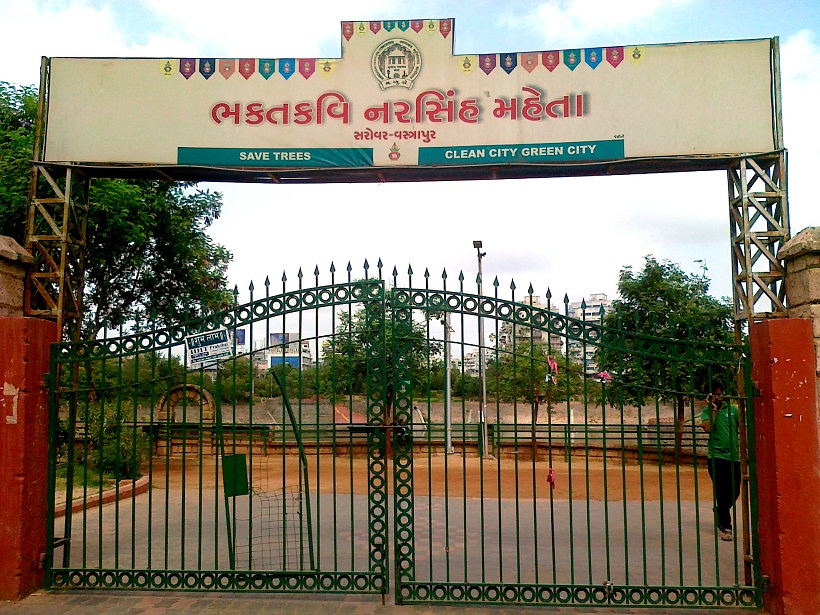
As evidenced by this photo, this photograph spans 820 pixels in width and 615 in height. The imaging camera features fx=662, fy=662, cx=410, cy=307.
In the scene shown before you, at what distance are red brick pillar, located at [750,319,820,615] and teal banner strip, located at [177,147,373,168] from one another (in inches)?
168

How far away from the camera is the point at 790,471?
5.18 meters

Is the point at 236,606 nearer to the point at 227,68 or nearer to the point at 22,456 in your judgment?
the point at 22,456

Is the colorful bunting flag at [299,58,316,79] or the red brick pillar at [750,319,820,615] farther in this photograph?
the colorful bunting flag at [299,58,316,79]

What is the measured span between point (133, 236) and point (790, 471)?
1164 centimetres

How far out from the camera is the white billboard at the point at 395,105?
6590 millimetres

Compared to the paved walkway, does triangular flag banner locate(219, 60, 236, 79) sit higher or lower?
higher

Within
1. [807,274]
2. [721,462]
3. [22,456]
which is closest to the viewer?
[807,274]

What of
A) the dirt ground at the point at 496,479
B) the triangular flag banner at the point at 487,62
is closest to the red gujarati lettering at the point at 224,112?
the triangular flag banner at the point at 487,62

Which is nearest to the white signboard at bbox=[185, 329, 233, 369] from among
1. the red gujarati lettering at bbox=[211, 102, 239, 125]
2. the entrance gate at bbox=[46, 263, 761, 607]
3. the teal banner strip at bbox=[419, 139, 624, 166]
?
the entrance gate at bbox=[46, 263, 761, 607]

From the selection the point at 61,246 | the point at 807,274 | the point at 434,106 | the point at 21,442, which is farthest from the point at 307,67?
the point at 807,274

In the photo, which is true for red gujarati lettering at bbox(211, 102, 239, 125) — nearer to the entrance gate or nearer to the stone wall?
the entrance gate

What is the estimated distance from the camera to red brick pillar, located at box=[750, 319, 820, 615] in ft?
16.8

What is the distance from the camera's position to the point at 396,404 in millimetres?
5641

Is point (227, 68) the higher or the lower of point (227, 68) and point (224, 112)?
the higher
